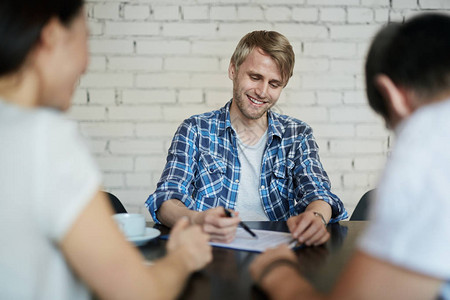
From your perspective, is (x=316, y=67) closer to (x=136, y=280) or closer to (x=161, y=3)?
(x=161, y=3)

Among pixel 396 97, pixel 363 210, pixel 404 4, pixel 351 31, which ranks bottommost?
pixel 363 210

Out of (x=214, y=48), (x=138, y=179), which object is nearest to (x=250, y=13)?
(x=214, y=48)

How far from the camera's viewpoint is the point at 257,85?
69.6 inches

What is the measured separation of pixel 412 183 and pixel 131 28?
196 centimetres

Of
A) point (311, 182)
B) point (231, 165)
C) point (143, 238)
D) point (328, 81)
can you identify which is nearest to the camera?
point (143, 238)

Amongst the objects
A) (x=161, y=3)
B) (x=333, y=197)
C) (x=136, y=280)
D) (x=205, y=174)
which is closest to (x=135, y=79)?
(x=161, y=3)

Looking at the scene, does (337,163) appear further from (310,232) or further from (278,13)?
(310,232)

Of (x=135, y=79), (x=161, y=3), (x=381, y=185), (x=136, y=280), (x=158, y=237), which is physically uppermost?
(x=161, y=3)

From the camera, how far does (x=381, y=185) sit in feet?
1.79

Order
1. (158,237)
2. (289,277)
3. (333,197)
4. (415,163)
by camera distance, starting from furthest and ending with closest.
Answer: (333,197) → (158,237) → (289,277) → (415,163)

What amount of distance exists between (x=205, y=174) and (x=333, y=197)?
1.63ft

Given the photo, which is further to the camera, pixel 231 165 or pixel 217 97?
pixel 217 97

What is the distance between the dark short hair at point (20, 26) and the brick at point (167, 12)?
Result: 5.62 ft

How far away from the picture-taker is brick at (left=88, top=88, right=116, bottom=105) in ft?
7.31
